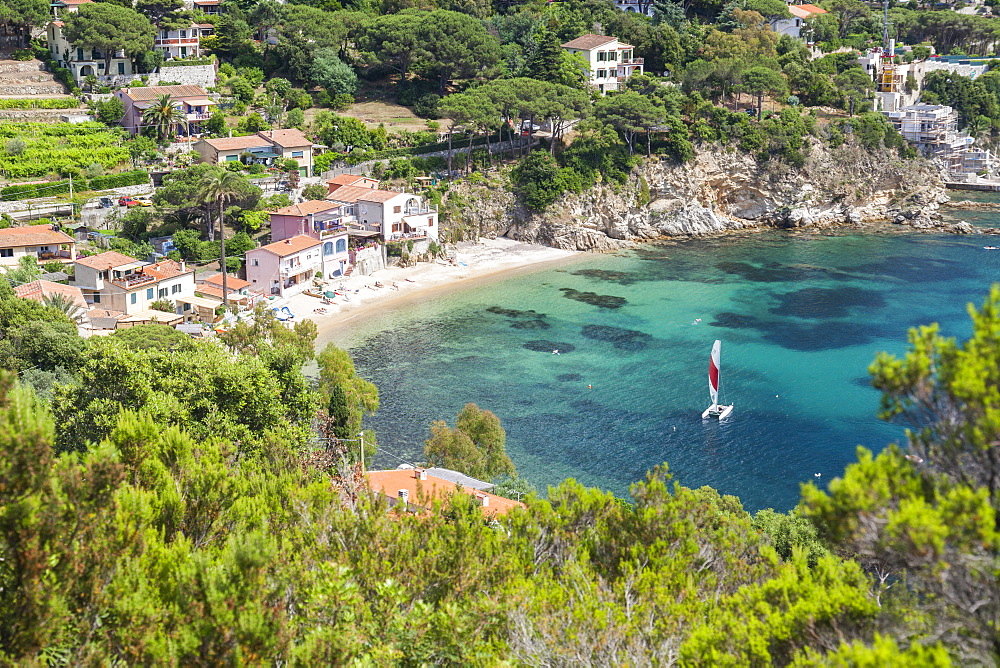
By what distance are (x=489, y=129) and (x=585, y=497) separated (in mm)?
63354

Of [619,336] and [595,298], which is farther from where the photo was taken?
[595,298]

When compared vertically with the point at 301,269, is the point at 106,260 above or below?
above

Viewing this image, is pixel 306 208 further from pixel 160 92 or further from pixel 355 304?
pixel 160 92

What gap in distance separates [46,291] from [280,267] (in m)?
13.8

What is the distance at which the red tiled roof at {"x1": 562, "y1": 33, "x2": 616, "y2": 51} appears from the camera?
92.6m

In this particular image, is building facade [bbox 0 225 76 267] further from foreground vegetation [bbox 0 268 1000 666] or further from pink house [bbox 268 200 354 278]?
foreground vegetation [bbox 0 268 1000 666]

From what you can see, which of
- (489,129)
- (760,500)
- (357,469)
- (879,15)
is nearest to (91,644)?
(357,469)

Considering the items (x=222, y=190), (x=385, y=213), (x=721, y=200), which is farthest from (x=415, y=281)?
(x=721, y=200)

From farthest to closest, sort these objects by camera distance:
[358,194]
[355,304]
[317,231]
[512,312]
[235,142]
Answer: [235,142], [358,194], [317,231], [355,304], [512,312]

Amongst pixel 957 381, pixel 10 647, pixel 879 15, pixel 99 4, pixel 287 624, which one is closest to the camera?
pixel 957 381

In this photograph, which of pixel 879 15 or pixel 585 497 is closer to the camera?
pixel 585 497

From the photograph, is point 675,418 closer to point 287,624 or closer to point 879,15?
point 287,624

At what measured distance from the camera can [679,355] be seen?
177 ft

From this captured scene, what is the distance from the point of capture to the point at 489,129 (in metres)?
80.4
